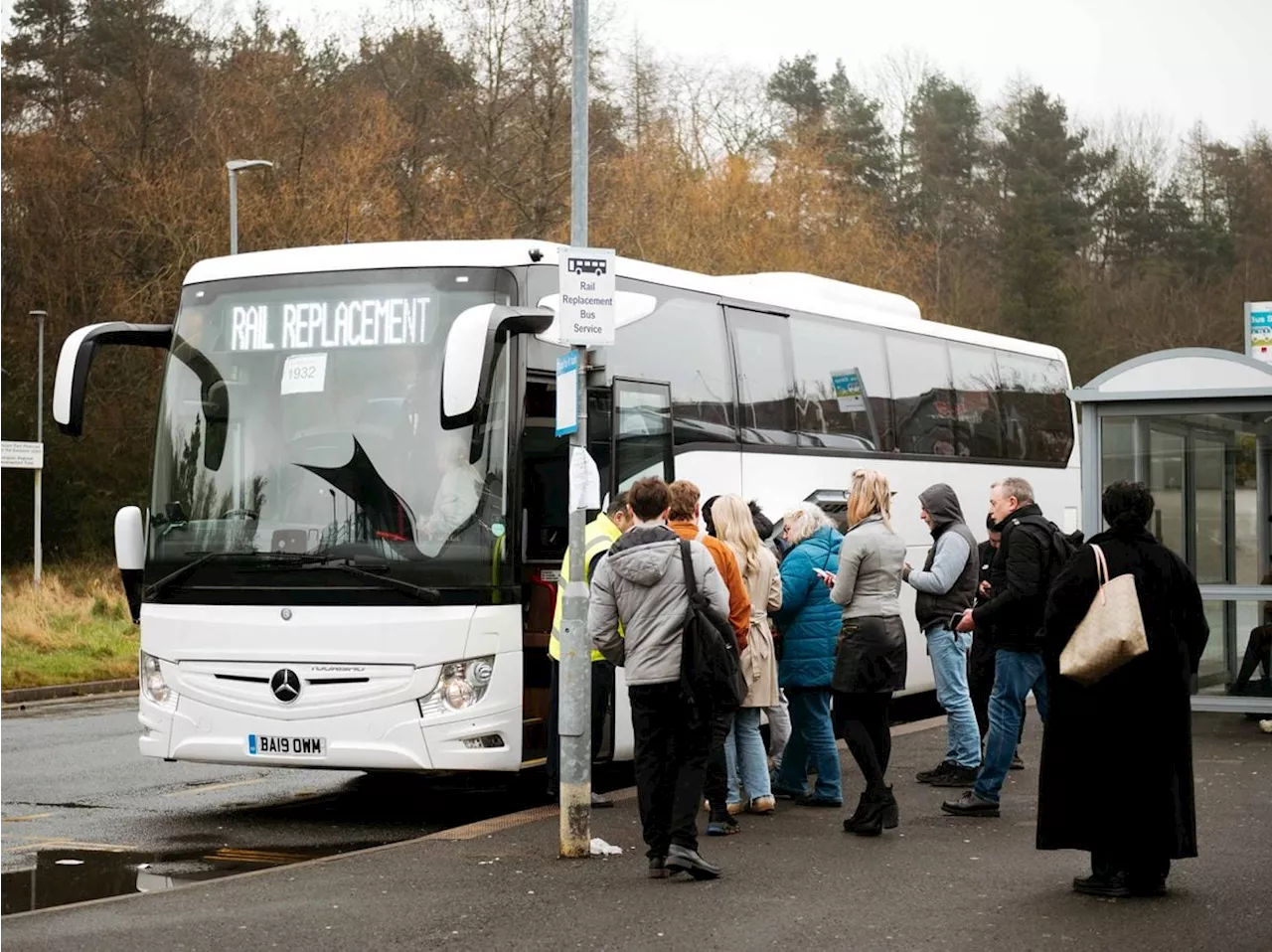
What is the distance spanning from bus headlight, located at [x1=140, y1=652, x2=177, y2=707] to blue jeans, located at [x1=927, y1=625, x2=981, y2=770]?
4.49 m

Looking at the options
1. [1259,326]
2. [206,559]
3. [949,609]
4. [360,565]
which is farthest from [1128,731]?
[1259,326]

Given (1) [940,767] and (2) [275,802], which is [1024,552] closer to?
(1) [940,767]

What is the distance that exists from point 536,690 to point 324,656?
126 centimetres

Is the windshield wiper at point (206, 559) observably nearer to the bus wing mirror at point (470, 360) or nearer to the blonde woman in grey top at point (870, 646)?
the bus wing mirror at point (470, 360)

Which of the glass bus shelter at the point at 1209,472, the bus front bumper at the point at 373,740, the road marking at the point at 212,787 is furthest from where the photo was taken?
the glass bus shelter at the point at 1209,472

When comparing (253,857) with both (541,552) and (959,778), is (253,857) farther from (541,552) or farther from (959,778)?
(959,778)

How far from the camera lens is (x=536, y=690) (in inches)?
432

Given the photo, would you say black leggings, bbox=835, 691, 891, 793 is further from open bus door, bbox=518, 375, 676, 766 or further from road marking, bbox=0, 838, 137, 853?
road marking, bbox=0, 838, 137, 853

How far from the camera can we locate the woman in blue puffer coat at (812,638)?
34.3 ft

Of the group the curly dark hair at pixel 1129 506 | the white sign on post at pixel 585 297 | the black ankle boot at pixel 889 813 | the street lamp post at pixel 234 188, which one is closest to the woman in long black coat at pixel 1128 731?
the curly dark hair at pixel 1129 506

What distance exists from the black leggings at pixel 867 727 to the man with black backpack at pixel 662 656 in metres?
1.34

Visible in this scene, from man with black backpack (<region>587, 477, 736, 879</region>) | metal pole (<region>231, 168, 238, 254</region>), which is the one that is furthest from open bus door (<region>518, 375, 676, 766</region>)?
metal pole (<region>231, 168, 238, 254</region>)

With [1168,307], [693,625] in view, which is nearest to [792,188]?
[1168,307]

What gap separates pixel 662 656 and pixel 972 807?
9.20 feet
